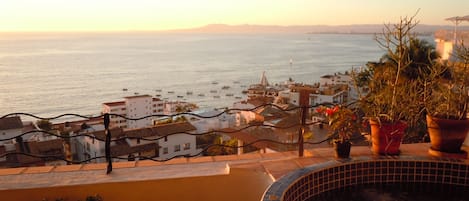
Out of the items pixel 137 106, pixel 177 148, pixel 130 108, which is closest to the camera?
pixel 177 148

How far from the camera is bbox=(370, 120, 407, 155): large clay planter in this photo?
312cm

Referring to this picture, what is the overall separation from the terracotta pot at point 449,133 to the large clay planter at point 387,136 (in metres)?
0.30

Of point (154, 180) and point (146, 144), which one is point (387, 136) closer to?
point (154, 180)

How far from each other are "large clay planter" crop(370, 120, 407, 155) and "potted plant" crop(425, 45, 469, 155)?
0.32 metres

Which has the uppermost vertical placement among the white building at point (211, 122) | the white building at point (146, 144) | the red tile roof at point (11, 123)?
the red tile roof at point (11, 123)

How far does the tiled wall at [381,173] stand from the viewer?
2.62 m

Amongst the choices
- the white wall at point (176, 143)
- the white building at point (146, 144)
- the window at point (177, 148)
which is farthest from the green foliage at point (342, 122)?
the window at point (177, 148)

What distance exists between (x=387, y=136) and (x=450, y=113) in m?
0.68

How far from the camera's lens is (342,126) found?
3.07m

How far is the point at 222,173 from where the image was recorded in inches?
113

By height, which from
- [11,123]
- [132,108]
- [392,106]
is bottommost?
[132,108]

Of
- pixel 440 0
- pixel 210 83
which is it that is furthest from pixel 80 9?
pixel 440 0

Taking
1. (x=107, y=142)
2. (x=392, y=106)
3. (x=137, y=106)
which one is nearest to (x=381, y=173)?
(x=392, y=106)

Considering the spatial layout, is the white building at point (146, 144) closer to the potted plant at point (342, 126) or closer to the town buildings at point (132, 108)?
the town buildings at point (132, 108)
